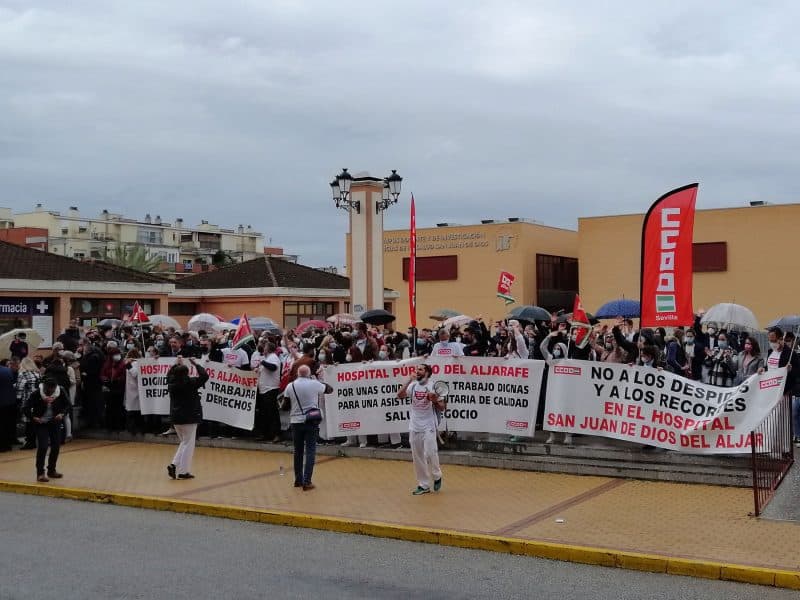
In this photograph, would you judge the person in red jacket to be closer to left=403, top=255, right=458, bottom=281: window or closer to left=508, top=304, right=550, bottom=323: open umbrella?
left=508, top=304, right=550, bottom=323: open umbrella

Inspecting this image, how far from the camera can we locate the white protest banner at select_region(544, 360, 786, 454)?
12.1 meters

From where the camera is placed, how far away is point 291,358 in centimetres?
1695

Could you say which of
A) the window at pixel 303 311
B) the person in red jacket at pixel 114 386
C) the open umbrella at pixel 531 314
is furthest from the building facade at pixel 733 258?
the person in red jacket at pixel 114 386

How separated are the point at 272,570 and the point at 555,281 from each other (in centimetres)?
5263

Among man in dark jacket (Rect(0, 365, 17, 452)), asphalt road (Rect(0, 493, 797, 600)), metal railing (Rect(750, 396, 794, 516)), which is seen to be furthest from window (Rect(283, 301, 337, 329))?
asphalt road (Rect(0, 493, 797, 600))

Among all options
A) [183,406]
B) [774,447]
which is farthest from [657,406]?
[183,406]

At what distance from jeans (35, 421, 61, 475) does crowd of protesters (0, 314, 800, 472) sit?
4 cm

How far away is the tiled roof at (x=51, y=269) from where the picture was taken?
120ft

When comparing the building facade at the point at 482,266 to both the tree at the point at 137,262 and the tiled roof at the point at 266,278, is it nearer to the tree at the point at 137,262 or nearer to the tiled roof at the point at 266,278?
the tiled roof at the point at 266,278

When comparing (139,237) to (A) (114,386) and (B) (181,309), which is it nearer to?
(B) (181,309)

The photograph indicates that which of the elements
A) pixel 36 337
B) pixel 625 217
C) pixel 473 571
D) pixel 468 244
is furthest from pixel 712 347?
pixel 468 244

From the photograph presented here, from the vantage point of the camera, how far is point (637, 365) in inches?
526

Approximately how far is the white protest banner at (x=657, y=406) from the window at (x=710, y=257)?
123 feet

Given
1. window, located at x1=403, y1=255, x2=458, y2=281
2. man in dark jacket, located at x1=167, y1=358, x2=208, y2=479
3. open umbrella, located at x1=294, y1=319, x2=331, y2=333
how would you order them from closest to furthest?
man in dark jacket, located at x1=167, y1=358, x2=208, y2=479 → open umbrella, located at x1=294, y1=319, x2=331, y2=333 → window, located at x1=403, y1=255, x2=458, y2=281
